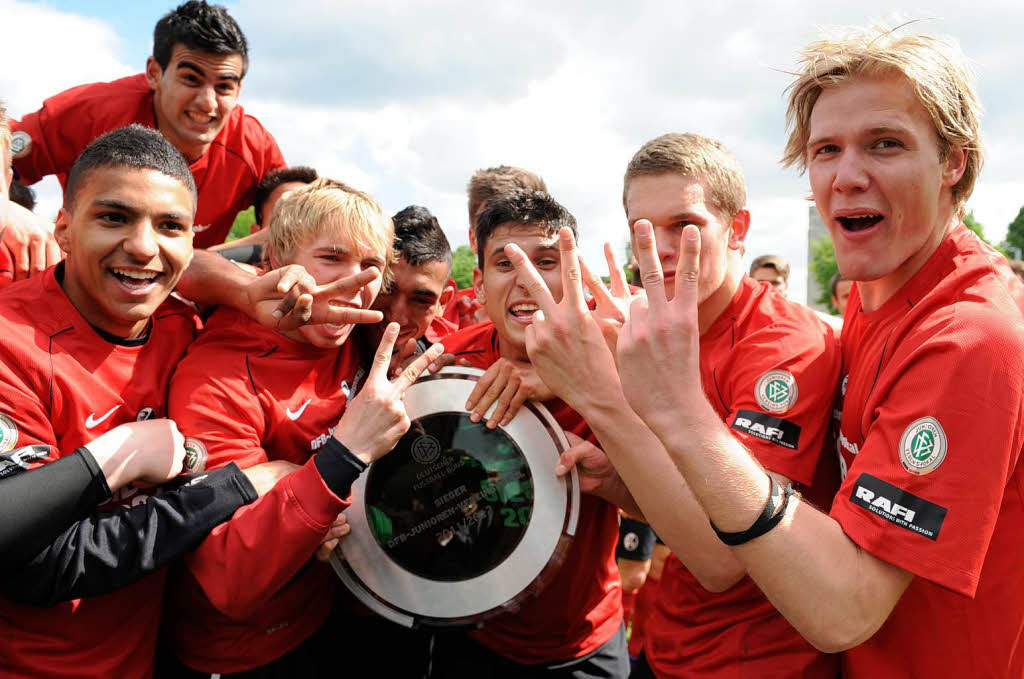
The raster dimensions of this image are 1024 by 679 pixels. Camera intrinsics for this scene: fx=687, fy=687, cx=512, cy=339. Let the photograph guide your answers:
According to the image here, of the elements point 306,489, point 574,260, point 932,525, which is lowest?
point 306,489

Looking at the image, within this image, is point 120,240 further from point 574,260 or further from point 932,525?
point 932,525

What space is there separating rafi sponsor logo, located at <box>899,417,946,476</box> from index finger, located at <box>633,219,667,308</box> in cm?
78

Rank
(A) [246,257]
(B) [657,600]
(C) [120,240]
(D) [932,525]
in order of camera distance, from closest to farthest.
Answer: (D) [932,525]
(C) [120,240]
(B) [657,600]
(A) [246,257]

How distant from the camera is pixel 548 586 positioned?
2893 millimetres

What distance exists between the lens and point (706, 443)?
1880 millimetres

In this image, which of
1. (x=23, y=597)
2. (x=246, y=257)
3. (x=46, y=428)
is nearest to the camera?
(x=23, y=597)

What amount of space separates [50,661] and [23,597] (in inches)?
11.8

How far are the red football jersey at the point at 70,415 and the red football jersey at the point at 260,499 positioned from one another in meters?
0.16

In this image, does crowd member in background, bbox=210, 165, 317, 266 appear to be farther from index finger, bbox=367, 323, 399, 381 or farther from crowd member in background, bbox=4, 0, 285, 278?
index finger, bbox=367, 323, 399, 381

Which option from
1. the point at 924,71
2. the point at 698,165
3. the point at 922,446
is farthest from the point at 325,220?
the point at 922,446

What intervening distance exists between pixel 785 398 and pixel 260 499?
6.45 ft

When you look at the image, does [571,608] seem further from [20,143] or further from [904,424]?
[20,143]

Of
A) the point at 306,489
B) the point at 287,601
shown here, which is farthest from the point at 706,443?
the point at 287,601

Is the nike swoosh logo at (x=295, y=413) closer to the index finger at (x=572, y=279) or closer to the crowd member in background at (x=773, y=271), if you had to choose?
the index finger at (x=572, y=279)
